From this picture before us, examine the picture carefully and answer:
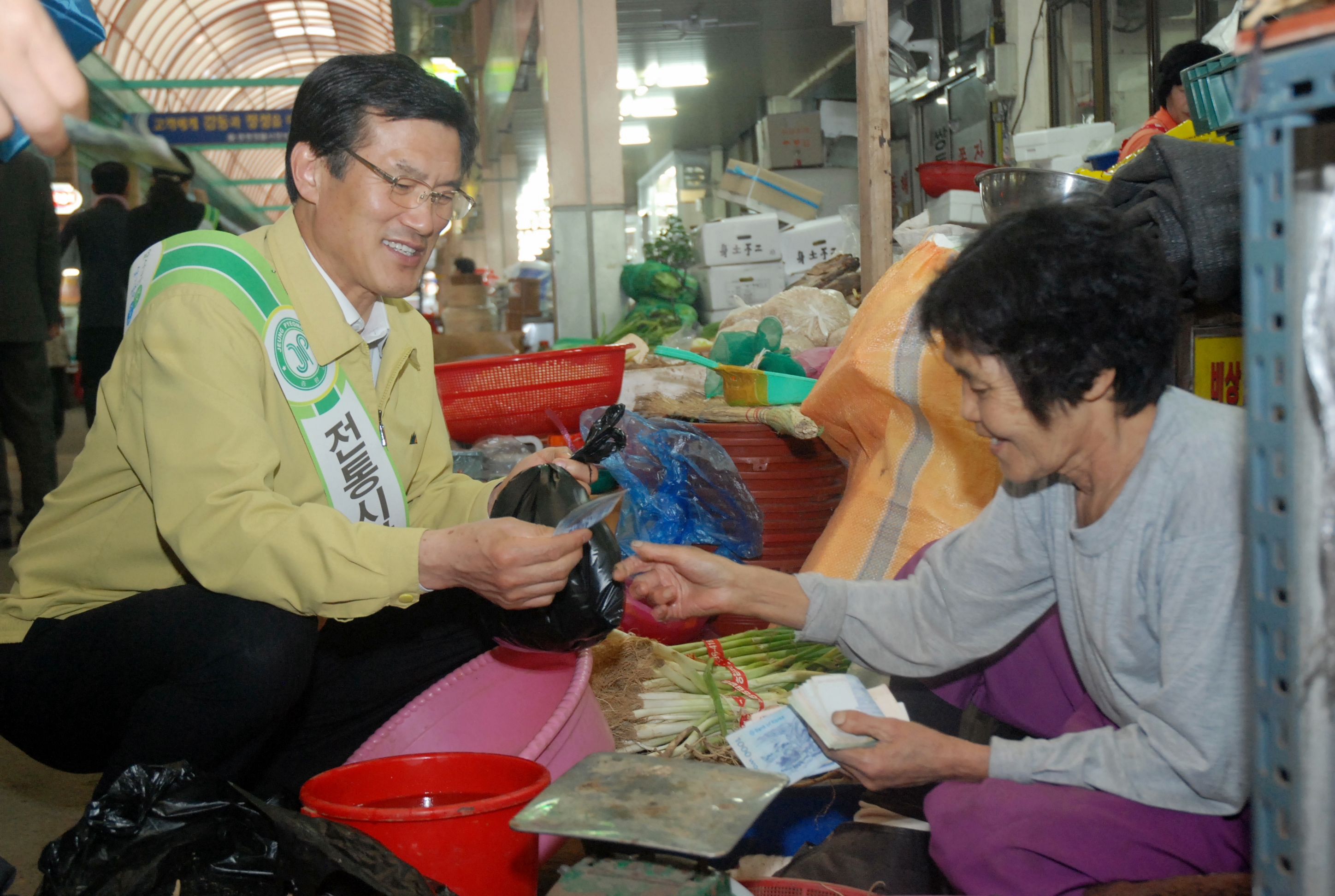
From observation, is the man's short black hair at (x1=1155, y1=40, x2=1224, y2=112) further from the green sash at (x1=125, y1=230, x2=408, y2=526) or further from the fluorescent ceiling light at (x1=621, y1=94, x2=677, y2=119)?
Result: the fluorescent ceiling light at (x1=621, y1=94, x2=677, y2=119)

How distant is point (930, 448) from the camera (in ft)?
8.66

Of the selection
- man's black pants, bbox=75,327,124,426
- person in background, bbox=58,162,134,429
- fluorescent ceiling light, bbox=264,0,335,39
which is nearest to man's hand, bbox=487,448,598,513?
man's black pants, bbox=75,327,124,426

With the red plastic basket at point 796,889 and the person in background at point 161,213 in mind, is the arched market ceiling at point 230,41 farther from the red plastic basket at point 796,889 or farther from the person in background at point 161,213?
the red plastic basket at point 796,889

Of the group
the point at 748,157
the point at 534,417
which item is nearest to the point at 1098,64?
the point at 534,417

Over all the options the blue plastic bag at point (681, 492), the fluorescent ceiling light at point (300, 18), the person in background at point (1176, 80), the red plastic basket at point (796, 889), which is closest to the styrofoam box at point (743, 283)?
the person in background at point (1176, 80)

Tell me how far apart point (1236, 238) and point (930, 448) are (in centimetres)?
85

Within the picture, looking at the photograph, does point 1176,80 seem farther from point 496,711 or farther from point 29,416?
point 29,416

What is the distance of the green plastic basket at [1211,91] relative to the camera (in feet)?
8.27

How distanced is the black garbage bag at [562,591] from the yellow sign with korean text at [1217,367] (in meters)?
1.41

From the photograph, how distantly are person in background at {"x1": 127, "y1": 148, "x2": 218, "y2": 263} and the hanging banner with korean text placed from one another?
7354mm

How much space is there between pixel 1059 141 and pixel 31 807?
5.23 m

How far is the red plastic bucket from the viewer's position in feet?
5.15

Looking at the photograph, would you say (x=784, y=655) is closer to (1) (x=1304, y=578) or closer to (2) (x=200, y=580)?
(2) (x=200, y=580)

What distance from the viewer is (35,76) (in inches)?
47.0
